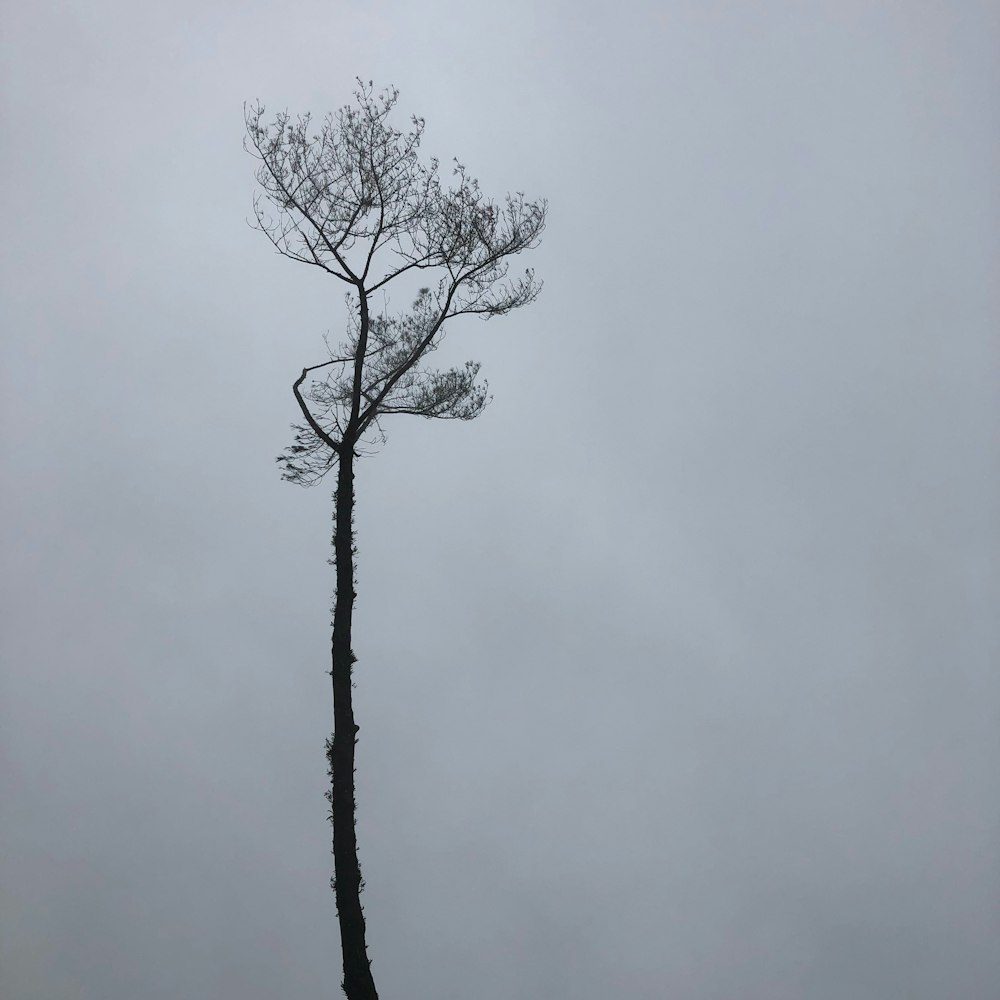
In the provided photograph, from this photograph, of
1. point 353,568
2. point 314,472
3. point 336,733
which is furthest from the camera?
point 314,472

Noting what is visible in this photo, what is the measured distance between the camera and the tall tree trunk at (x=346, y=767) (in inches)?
248

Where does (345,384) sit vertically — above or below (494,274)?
below

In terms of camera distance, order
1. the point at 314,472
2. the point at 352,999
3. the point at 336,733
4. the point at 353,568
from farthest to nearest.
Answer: the point at 314,472, the point at 353,568, the point at 336,733, the point at 352,999

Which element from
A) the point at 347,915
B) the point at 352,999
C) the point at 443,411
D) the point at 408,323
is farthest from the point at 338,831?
the point at 408,323

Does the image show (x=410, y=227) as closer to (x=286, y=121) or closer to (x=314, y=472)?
(x=286, y=121)

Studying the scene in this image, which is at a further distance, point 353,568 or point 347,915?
point 353,568

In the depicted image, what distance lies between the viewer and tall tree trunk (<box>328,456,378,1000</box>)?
20.7ft

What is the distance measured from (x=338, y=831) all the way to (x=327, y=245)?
4.71 meters

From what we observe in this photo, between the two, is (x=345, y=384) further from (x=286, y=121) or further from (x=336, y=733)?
(x=336, y=733)

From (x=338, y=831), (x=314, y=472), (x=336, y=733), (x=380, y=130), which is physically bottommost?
(x=338, y=831)

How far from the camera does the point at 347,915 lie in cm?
635

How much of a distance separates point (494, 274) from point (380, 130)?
1.52 metres

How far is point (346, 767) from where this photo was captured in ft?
21.9

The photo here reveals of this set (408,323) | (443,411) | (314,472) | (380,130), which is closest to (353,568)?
(314,472)
